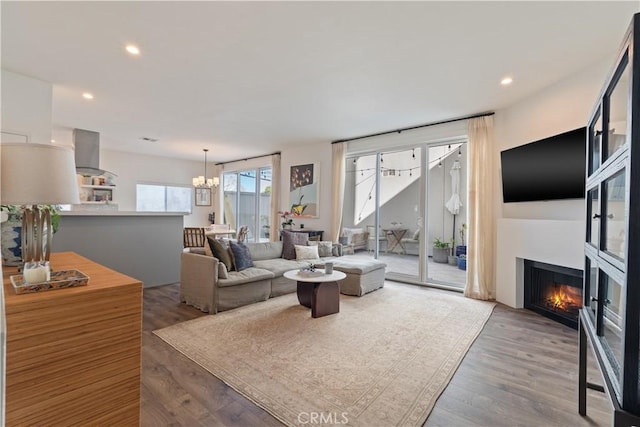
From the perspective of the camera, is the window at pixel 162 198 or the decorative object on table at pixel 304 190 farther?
the window at pixel 162 198

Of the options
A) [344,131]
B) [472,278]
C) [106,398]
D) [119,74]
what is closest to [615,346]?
[106,398]

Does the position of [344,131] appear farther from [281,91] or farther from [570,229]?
[570,229]

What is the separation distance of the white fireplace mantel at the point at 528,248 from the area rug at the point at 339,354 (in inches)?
18.4

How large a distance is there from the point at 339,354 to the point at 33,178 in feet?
7.81

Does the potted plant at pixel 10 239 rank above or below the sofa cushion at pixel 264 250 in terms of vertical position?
above

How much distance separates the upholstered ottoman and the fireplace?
2.05 meters

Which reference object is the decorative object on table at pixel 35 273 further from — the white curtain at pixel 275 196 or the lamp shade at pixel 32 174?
the white curtain at pixel 275 196

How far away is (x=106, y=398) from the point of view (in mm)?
1343

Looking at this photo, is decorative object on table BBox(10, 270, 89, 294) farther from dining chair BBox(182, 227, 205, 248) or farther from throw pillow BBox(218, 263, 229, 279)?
dining chair BBox(182, 227, 205, 248)

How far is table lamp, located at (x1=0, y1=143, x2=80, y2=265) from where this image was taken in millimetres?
1270

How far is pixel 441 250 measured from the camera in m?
6.34

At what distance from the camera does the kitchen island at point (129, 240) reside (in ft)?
13.0

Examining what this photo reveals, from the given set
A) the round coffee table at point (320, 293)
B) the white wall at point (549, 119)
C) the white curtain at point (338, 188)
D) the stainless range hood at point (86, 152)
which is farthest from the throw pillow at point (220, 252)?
the white wall at point (549, 119)

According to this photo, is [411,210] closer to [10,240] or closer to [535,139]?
[535,139]
